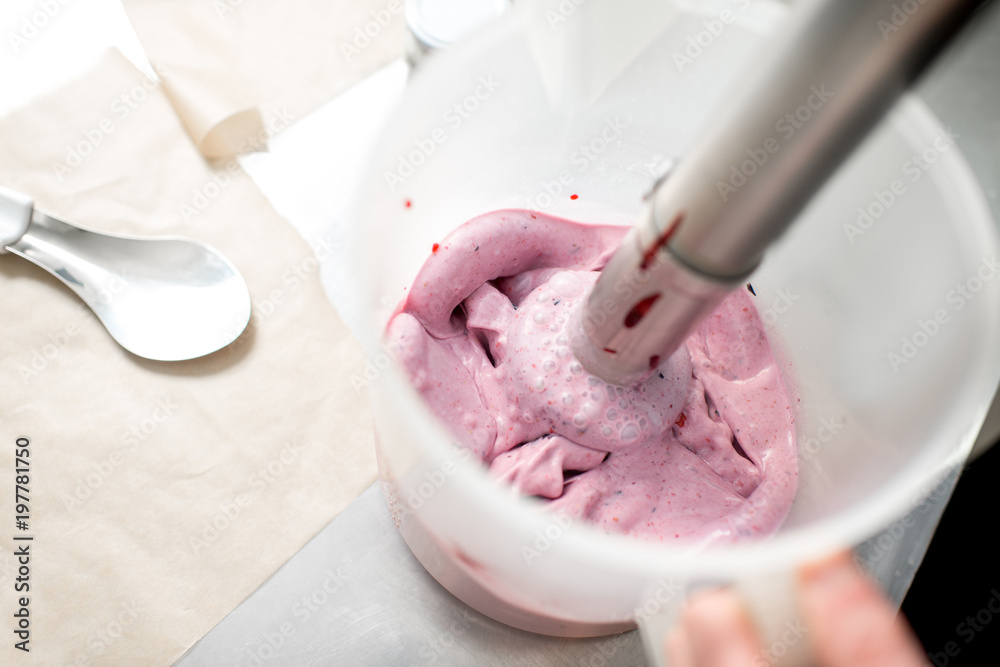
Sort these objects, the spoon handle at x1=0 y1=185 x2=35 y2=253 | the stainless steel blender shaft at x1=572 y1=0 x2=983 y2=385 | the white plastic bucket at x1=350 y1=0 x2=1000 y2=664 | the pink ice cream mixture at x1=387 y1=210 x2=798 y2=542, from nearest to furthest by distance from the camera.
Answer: the stainless steel blender shaft at x1=572 y1=0 x2=983 y2=385 < the white plastic bucket at x1=350 y1=0 x2=1000 y2=664 < the pink ice cream mixture at x1=387 y1=210 x2=798 y2=542 < the spoon handle at x1=0 y1=185 x2=35 y2=253

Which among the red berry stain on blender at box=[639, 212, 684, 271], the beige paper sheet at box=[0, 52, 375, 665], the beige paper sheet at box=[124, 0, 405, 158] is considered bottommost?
the beige paper sheet at box=[0, 52, 375, 665]

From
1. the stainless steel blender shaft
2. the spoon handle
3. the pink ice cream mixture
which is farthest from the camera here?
the spoon handle

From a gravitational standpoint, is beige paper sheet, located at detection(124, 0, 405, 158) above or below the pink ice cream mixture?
below

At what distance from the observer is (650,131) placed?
1.87 ft

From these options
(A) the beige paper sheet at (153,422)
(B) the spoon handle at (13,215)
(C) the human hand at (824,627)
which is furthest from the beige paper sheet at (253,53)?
(C) the human hand at (824,627)

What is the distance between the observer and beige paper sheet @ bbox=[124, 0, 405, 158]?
2.43 feet

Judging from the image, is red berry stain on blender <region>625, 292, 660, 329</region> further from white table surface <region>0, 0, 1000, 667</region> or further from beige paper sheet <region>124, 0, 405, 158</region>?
beige paper sheet <region>124, 0, 405, 158</region>

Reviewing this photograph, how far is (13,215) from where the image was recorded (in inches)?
25.8

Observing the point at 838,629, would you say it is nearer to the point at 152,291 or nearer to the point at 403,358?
the point at 403,358

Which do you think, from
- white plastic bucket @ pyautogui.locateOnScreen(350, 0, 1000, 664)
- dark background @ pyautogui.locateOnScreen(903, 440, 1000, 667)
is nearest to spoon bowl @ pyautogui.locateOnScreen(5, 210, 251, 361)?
white plastic bucket @ pyautogui.locateOnScreen(350, 0, 1000, 664)

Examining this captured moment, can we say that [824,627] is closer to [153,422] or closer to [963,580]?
[963,580]

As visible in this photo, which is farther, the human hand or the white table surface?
the white table surface

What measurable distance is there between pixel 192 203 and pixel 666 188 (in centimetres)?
58

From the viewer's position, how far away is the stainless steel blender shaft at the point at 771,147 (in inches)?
8.2
